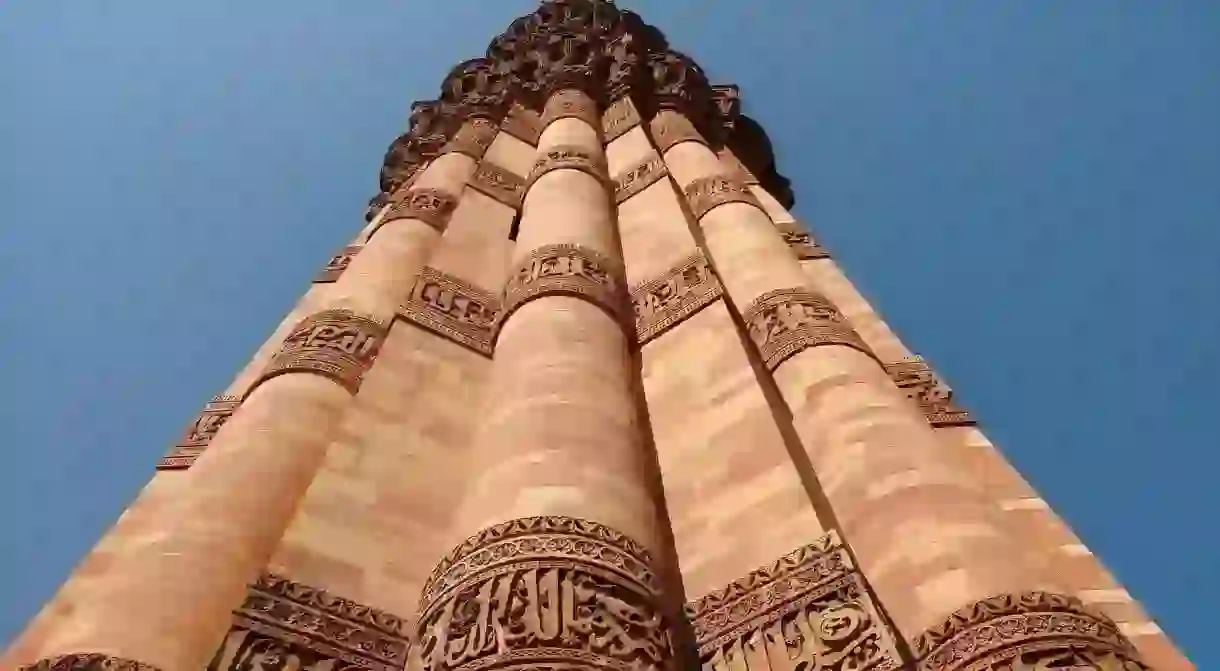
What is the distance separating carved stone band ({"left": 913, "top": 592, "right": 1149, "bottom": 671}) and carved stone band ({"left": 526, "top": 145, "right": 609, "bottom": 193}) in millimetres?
7141

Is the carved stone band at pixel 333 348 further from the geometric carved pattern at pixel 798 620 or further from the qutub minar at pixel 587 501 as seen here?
the geometric carved pattern at pixel 798 620

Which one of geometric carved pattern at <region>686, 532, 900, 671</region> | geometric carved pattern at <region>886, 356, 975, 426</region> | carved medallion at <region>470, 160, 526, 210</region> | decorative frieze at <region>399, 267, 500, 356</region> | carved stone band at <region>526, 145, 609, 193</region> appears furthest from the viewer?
carved medallion at <region>470, 160, 526, 210</region>

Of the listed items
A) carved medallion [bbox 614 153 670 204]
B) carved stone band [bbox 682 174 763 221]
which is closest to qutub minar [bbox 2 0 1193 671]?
carved stone band [bbox 682 174 763 221]

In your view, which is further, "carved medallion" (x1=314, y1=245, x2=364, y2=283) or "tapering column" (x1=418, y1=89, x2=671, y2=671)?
"carved medallion" (x1=314, y1=245, x2=364, y2=283)

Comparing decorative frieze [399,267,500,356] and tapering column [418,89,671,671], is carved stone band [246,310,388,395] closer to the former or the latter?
decorative frieze [399,267,500,356]

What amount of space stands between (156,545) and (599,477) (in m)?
2.66

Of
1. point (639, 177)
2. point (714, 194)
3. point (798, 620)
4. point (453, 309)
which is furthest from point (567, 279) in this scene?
point (639, 177)

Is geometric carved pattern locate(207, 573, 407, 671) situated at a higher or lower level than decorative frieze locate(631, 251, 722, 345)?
lower

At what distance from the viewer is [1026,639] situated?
4.51 meters

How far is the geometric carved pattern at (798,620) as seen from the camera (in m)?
4.96

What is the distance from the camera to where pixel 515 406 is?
235 inches

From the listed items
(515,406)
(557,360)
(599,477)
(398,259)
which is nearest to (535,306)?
(557,360)

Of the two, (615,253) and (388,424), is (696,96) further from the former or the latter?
(388,424)

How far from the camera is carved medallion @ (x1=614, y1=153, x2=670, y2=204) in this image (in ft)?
41.0
